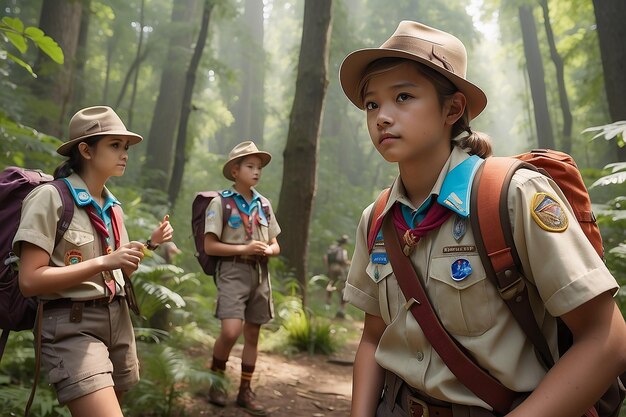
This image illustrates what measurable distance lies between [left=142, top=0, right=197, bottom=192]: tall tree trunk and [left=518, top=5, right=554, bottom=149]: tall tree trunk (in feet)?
44.0

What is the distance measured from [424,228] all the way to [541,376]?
60 centimetres

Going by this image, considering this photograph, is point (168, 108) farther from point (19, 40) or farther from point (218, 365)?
point (19, 40)

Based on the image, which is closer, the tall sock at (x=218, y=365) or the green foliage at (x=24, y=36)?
the green foliage at (x=24, y=36)

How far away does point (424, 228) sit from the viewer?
67.4 inches

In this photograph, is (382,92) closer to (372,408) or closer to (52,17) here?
(372,408)

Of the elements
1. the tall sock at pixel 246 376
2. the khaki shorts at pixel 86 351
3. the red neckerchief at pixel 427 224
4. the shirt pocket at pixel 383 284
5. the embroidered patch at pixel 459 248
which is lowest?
the tall sock at pixel 246 376

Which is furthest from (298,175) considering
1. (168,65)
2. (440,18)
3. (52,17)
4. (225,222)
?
(440,18)

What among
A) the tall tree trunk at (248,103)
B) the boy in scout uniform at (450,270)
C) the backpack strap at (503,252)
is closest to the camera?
the boy in scout uniform at (450,270)

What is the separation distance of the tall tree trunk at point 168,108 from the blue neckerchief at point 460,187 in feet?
45.0

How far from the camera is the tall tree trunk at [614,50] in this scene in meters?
6.02

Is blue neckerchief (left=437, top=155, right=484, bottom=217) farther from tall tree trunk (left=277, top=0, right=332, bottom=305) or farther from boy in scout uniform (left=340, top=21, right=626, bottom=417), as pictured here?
tall tree trunk (left=277, top=0, right=332, bottom=305)

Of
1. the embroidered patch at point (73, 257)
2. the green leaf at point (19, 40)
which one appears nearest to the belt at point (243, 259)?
the embroidered patch at point (73, 257)

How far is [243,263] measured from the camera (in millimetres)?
5094

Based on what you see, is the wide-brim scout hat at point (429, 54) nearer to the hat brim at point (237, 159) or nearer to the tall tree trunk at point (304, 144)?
the hat brim at point (237, 159)
